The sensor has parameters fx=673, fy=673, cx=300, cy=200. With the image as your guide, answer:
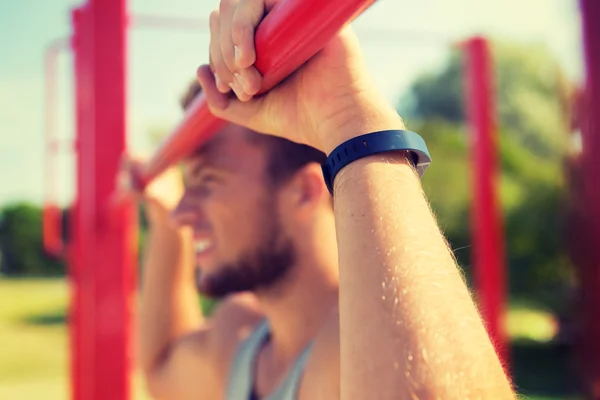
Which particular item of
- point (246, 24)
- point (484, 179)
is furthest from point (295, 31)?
point (484, 179)

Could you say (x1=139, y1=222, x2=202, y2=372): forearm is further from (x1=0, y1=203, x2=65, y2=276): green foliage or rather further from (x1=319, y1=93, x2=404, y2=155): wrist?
(x1=0, y1=203, x2=65, y2=276): green foliage

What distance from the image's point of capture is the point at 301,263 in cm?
109

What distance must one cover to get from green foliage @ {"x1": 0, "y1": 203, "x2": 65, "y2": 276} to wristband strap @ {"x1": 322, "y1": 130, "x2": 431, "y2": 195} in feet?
36.1

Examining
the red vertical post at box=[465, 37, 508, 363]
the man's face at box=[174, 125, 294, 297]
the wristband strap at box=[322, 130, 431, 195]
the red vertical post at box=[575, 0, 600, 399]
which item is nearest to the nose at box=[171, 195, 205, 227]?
the man's face at box=[174, 125, 294, 297]

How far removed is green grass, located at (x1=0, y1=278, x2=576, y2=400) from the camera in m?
5.36

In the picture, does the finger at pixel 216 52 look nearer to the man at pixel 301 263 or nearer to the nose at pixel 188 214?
the man at pixel 301 263

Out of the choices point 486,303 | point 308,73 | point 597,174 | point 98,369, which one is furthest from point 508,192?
point 308,73

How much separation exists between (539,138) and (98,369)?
1297 cm

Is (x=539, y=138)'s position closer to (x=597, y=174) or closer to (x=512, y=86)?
(x=512, y=86)

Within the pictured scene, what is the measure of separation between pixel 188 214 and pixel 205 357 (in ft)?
1.20

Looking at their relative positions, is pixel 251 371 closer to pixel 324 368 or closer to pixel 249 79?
pixel 324 368

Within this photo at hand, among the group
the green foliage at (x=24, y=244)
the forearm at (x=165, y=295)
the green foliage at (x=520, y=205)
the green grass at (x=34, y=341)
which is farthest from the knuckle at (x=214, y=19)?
the green foliage at (x=24, y=244)

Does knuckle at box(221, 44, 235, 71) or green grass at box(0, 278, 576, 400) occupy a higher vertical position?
green grass at box(0, 278, 576, 400)

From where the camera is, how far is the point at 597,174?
157 centimetres
